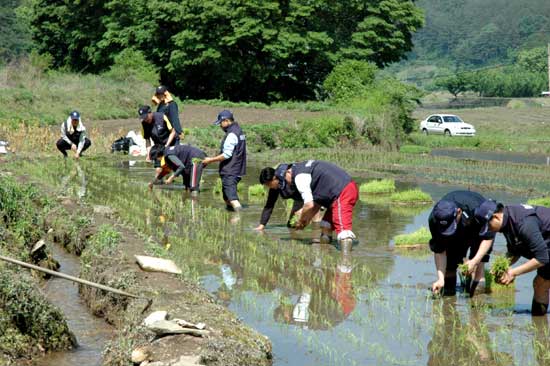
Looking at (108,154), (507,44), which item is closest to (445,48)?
(507,44)

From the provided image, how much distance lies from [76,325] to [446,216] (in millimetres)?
3186

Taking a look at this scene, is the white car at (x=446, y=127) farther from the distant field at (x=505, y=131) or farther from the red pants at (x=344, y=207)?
the red pants at (x=344, y=207)

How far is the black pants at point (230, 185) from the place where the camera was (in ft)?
48.1

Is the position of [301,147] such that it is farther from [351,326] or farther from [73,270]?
[351,326]

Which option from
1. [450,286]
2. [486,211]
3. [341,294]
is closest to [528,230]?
[486,211]

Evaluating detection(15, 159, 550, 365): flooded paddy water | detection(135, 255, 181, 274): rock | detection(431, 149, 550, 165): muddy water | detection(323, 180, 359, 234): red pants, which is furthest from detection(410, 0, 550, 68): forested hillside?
detection(135, 255, 181, 274): rock

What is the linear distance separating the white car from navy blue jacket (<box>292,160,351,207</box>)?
3160 centimetres

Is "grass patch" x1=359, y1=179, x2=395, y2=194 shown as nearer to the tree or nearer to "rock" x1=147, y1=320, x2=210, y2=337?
"rock" x1=147, y1=320, x2=210, y2=337

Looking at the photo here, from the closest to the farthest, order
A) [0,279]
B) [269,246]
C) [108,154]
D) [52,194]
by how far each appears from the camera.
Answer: [0,279] < [269,246] < [52,194] < [108,154]

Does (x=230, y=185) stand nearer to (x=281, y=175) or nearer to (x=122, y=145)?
(x=281, y=175)

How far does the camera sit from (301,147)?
2886cm

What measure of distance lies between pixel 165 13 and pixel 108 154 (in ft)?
71.7

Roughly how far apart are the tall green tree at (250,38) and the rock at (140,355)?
121 feet

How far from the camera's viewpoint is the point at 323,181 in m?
11.4
